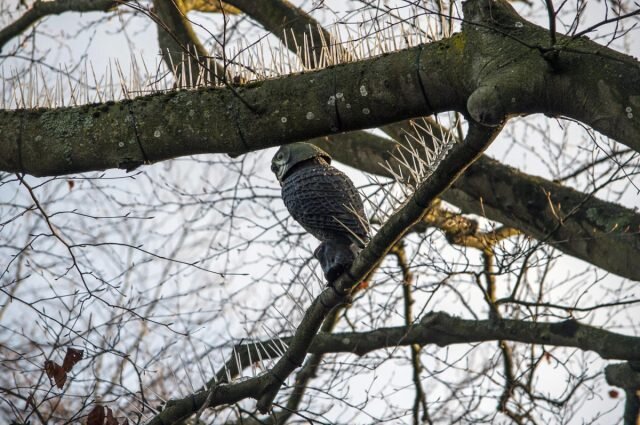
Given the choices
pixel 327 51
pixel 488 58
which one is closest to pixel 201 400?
pixel 327 51

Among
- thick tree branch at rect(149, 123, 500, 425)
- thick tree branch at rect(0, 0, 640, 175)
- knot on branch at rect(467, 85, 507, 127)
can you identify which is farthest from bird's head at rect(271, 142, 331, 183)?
knot on branch at rect(467, 85, 507, 127)

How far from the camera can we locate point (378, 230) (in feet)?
10.7

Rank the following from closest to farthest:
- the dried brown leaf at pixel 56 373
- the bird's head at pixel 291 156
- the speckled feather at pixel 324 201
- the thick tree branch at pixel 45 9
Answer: the speckled feather at pixel 324 201 → the bird's head at pixel 291 156 → the dried brown leaf at pixel 56 373 → the thick tree branch at pixel 45 9

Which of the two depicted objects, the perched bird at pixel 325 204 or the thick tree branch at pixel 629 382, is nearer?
the perched bird at pixel 325 204

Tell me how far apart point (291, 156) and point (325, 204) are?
0.28 metres

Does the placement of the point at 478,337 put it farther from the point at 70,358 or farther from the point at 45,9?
the point at 45,9

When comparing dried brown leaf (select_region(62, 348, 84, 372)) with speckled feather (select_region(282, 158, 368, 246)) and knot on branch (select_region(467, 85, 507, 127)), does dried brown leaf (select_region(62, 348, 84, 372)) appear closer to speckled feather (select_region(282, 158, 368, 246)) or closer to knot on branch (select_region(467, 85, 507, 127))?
speckled feather (select_region(282, 158, 368, 246))

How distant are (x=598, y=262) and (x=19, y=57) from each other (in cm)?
404

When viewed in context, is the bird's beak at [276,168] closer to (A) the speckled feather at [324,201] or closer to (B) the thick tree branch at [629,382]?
(A) the speckled feather at [324,201]

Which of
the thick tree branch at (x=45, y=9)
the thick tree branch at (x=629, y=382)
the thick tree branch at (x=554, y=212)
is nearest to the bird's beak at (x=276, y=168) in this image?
the thick tree branch at (x=554, y=212)

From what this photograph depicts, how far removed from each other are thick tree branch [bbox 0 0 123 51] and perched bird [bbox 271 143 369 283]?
3.28 m

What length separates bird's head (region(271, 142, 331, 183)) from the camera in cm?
349

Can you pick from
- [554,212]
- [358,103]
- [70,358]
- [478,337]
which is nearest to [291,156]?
[358,103]

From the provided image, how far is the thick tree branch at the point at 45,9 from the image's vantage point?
625cm
